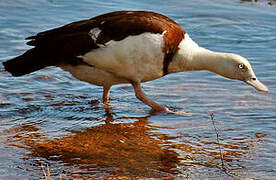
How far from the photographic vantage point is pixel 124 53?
→ 6367 millimetres

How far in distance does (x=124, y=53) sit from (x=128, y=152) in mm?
1178

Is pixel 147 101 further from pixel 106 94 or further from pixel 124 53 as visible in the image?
pixel 124 53

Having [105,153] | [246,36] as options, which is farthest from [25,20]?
[105,153]

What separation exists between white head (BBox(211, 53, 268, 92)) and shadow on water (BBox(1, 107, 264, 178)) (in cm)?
96

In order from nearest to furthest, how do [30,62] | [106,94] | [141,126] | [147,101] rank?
[141,126], [30,62], [147,101], [106,94]

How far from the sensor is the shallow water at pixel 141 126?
5293 mm

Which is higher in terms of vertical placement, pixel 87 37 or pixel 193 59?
pixel 87 37

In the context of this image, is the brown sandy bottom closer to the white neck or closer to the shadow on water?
the shadow on water

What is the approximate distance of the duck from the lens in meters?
6.38

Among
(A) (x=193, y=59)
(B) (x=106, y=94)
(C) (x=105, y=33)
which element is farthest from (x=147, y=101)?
(C) (x=105, y=33)

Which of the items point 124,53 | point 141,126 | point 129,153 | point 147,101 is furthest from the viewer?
point 147,101

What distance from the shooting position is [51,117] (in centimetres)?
670

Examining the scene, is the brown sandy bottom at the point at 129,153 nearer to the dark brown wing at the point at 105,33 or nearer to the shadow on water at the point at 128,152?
the shadow on water at the point at 128,152

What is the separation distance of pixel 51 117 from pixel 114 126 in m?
0.71
